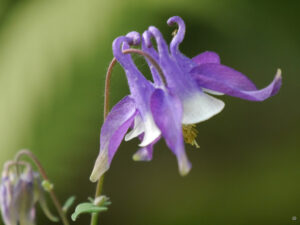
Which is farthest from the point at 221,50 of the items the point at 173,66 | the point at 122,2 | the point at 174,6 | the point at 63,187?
the point at 173,66

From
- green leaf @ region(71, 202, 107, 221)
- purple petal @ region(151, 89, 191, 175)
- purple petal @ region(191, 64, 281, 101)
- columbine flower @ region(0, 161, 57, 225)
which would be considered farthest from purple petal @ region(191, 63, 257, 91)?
columbine flower @ region(0, 161, 57, 225)

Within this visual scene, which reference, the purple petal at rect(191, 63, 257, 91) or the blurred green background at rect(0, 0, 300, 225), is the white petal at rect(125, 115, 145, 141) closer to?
the purple petal at rect(191, 63, 257, 91)

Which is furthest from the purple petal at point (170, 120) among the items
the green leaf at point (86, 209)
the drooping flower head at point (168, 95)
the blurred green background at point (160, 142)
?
the blurred green background at point (160, 142)

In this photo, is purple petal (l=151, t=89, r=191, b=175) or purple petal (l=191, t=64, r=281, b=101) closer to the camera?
purple petal (l=151, t=89, r=191, b=175)

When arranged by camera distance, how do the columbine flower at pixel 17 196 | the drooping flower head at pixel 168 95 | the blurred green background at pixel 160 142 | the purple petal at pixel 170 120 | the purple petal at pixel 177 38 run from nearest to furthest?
the purple petal at pixel 170 120
the drooping flower head at pixel 168 95
the purple petal at pixel 177 38
the columbine flower at pixel 17 196
the blurred green background at pixel 160 142

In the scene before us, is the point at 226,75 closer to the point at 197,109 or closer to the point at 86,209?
the point at 197,109

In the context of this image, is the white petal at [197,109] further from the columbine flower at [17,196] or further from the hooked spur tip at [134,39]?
the columbine flower at [17,196]
